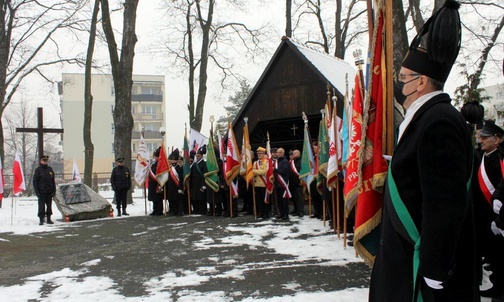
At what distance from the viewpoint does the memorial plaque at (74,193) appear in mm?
13773

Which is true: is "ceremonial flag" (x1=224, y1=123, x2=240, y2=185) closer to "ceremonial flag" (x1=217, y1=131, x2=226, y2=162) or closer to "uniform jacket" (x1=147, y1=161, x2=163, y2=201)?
"ceremonial flag" (x1=217, y1=131, x2=226, y2=162)

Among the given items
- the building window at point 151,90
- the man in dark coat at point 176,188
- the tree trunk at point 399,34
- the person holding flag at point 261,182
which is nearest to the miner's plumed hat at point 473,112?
the tree trunk at point 399,34

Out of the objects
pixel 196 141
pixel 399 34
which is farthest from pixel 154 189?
pixel 399 34

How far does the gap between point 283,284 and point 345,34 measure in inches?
950

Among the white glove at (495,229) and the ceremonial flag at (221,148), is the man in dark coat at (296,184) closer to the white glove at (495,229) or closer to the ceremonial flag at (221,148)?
the ceremonial flag at (221,148)

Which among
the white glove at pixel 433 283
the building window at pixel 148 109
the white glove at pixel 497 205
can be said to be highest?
the building window at pixel 148 109

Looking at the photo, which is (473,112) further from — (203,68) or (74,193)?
(203,68)

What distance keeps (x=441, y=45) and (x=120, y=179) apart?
43.5 feet

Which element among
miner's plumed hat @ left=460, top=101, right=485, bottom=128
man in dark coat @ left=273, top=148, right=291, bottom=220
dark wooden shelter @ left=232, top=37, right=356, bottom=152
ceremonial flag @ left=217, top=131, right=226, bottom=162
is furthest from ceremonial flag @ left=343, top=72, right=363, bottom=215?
ceremonial flag @ left=217, top=131, right=226, bottom=162

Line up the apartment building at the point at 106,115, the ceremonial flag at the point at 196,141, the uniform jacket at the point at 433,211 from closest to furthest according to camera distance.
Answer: the uniform jacket at the point at 433,211, the ceremonial flag at the point at 196,141, the apartment building at the point at 106,115

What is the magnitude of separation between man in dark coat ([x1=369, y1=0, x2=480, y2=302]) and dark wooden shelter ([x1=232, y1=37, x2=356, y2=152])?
34.7ft

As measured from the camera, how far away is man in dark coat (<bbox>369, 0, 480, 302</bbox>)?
219cm

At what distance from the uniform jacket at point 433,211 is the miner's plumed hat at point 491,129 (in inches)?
123

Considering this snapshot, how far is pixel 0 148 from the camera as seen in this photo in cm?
1941
